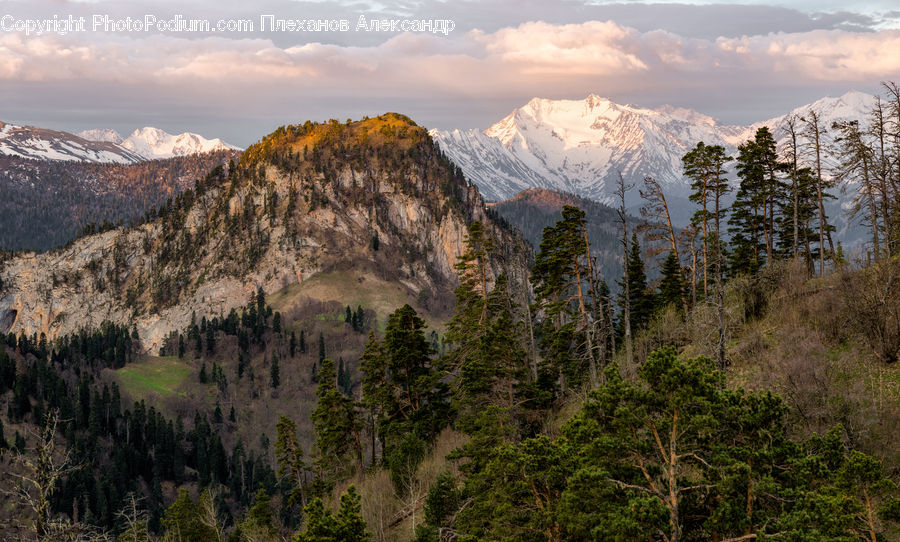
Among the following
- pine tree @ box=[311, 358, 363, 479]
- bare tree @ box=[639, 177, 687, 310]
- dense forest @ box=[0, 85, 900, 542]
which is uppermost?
bare tree @ box=[639, 177, 687, 310]

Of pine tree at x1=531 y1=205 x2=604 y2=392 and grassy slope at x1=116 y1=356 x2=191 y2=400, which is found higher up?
pine tree at x1=531 y1=205 x2=604 y2=392

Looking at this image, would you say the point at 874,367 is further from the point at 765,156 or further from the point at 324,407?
the point at 324,407

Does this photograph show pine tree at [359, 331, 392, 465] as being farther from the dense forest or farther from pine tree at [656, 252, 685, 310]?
pine tree at [656, 252, 685, 310]

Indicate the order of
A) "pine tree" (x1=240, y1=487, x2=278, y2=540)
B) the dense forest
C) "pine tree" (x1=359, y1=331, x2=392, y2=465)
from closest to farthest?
the dense forest, "pine tree" (x1=359, y1=331, x2=392, y2=465), "pine tree" (x1=240, y1=487, x2=278, y2=540)

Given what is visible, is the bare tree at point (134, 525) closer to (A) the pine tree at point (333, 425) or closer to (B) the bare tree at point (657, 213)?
(A) the pine tree at point (333, 425)

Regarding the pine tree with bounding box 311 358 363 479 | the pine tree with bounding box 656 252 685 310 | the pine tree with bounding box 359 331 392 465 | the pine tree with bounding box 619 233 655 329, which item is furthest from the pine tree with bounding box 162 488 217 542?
the pine tree with bounding box 656 252 685 310

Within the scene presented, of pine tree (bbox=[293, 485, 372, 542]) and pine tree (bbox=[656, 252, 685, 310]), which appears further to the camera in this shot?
pine tree (bbox=[656, 252, 685, 310])

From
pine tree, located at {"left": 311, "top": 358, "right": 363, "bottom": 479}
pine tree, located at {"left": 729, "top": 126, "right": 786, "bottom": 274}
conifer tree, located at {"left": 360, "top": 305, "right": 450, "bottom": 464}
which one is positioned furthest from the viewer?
pine tree, located at {"left": 729, "top": 126, "right": 786, "bottom": 274}

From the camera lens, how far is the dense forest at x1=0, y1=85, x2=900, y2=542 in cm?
2059

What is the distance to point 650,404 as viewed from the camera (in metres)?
21.9

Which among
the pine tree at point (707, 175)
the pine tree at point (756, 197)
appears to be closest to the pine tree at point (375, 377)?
the pine tree at point (707, 175)

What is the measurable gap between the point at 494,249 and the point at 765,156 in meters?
25.9

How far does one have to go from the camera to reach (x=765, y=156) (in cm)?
→ 5672

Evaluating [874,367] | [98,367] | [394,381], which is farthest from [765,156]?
[98,367]
